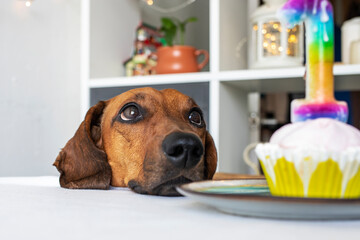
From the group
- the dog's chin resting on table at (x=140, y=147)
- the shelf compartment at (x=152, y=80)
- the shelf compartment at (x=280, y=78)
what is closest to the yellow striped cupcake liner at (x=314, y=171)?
the dog's chin resting on table at (x=140, y=147)

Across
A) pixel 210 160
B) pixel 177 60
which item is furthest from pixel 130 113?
pixel 177 60

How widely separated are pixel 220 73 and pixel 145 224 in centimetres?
165

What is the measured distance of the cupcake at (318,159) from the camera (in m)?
0.45

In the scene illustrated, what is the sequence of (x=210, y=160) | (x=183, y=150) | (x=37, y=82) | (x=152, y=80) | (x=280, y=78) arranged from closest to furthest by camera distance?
(x=183, y=150) < (x=210, y=160) < (x=280, y=78) < (x=152, y=80) < (x=37, y=82)

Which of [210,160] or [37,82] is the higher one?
[37,82]

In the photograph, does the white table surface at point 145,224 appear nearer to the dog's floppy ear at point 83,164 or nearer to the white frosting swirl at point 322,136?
the white frosting swirl at point 322,136

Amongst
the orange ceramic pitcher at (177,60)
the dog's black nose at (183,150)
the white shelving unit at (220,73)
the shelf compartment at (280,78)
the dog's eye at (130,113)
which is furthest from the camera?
the orange ceramic pitcher at (177,60)

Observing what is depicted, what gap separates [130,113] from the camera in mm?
1106

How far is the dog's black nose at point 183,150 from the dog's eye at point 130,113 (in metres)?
0.25

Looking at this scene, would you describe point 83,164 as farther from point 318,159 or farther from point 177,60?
point 177,60

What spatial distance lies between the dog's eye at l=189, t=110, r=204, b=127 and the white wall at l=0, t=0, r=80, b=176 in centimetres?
128

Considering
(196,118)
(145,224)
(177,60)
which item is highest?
(177,60)

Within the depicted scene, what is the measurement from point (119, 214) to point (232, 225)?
0.15m

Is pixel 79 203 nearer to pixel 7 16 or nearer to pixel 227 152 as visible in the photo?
pixel 227 152
